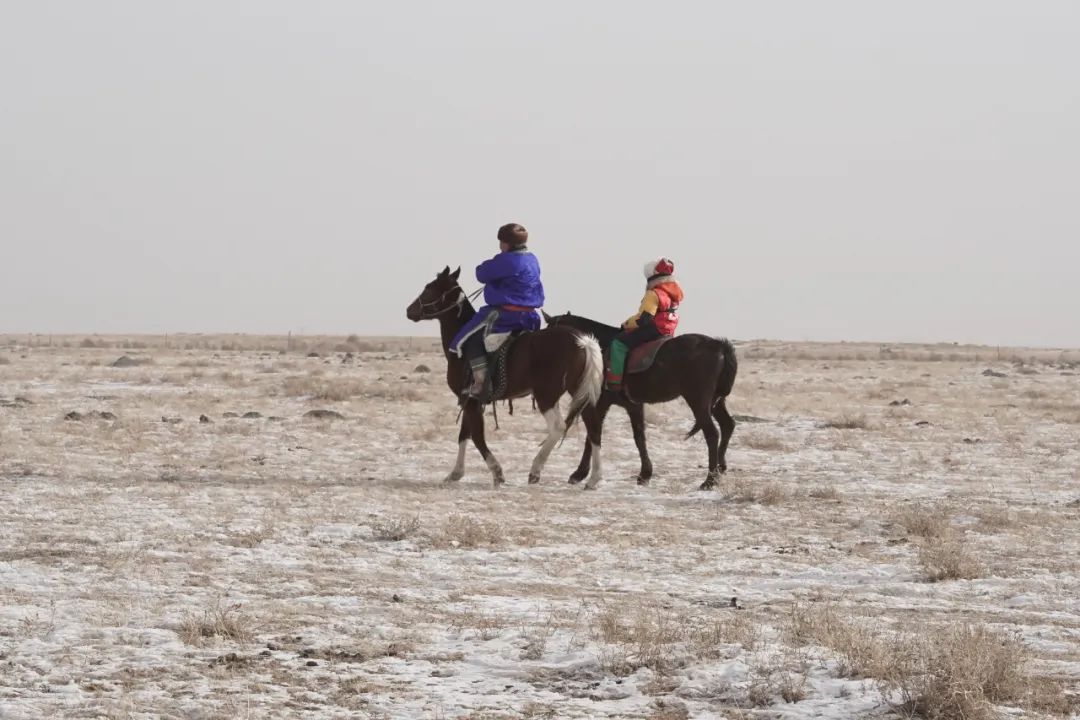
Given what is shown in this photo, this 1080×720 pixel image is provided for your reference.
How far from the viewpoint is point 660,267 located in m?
13.8

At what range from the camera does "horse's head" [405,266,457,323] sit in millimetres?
13469

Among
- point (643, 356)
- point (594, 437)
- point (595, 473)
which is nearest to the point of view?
point (595, 473)

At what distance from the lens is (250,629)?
250 inches

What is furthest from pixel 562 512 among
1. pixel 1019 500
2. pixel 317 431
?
pixel 317 431

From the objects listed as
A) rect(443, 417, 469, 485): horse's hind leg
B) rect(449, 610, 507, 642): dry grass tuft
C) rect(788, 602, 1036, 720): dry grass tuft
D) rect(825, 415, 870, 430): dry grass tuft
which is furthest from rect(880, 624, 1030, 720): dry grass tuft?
rect(825, 415, 870, 430): dry grass tuft

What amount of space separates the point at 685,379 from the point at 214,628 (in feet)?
26.0

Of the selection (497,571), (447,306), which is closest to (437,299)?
(447,306)

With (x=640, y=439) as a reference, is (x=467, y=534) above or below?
below

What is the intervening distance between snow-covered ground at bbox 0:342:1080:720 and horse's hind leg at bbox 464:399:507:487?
23cm

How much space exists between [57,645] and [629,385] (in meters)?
8.48

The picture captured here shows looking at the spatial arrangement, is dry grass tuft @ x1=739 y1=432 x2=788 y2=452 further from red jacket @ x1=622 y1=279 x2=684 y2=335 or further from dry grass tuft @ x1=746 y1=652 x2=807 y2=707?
dry grass tuft @ x1=746 y1=652 x2=807 y2=707

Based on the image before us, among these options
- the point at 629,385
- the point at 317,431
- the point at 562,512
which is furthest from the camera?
the point at 317,431

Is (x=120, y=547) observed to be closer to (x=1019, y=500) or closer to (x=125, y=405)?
(x=1019, y=500)

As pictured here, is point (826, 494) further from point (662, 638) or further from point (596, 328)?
point (662, 638)
